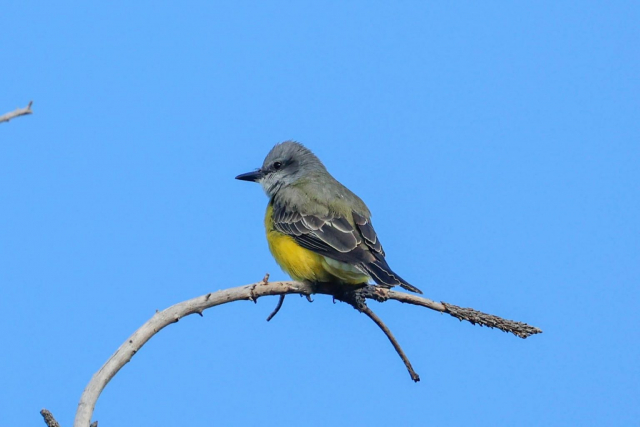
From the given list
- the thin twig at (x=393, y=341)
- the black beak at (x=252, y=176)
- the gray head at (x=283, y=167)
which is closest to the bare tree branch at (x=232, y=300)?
the thin twig at (x=393, y=341)

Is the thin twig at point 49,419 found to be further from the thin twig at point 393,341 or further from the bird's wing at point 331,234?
the bird's wing at point 331,234

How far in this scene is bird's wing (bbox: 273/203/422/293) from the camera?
21.9 ft

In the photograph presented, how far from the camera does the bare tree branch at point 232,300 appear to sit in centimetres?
373

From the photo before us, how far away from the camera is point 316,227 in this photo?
7484 mm

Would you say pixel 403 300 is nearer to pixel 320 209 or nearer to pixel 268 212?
pixel 320 209

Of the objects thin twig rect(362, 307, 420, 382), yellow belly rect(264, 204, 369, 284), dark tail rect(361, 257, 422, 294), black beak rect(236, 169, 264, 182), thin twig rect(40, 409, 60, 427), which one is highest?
black beak rect(236, 169, 264, 182)

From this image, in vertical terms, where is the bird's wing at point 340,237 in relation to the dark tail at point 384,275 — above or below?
above

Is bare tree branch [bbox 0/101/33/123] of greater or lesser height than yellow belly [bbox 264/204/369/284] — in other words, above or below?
below

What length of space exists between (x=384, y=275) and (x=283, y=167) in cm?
308

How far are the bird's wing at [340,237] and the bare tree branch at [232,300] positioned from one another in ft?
0.92

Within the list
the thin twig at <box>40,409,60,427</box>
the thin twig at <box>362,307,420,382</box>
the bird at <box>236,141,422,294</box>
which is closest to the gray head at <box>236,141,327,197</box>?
the bird at <box>236,141,422,294</box>

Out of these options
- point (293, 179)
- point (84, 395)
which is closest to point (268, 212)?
point (293, 179)

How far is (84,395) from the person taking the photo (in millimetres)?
3658

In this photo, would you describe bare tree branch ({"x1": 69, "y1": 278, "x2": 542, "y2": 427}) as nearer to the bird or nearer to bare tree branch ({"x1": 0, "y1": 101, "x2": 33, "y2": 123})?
the bird
